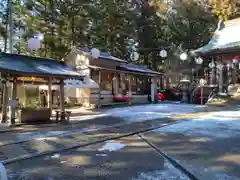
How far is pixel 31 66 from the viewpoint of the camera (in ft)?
29.7

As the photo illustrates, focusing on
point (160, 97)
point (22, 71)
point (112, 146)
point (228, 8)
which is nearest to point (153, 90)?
point (160, 97)

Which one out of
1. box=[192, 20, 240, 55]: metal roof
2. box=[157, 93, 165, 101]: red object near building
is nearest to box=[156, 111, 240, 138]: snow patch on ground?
box=[192, 20, 240, 55]: metal roof

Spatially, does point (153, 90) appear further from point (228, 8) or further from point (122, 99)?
point (228, 8)

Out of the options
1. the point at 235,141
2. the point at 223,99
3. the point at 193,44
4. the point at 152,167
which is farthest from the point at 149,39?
the point at 152,167

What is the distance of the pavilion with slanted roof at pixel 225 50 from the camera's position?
9.42 m

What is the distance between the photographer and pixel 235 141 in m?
6.09

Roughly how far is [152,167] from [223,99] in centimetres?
1156

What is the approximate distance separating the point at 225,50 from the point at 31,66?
7450 millimetres

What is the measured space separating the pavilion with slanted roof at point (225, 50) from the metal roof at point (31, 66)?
5701 mm

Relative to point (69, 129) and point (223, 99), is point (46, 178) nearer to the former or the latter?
point (69, 129)

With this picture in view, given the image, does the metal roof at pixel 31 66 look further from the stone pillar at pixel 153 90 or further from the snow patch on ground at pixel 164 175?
the stone pillar at pixel 153 90

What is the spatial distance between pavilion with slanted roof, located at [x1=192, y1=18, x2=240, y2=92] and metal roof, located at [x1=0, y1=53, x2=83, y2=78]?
5.70 meters

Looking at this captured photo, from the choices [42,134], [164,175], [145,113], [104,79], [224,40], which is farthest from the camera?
[104,79]

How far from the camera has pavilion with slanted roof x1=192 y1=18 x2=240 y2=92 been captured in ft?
30.9
